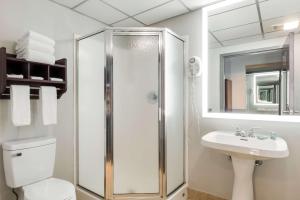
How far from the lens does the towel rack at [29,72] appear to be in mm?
1450

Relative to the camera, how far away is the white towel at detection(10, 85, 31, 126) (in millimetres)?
1470

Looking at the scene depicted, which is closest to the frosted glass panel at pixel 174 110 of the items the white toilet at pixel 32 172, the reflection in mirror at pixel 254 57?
the reflection in mirror at pixel 254 57

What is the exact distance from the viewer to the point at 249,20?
206 centimetres

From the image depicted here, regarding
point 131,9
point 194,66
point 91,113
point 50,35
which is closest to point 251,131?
point 194,66

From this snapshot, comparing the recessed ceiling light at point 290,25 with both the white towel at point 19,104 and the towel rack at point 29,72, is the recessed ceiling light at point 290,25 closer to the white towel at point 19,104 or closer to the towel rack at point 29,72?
the towel rack at point 29,72

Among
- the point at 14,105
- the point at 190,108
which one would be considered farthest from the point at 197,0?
the point at 14,105

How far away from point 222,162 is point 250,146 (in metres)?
0.54

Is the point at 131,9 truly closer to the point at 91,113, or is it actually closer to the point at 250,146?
the point at 91,113

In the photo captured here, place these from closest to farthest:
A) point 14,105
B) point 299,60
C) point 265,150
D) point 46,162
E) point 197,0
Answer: point 265,150 < point 14,105 < point 46,162 < point 299,60 < point 197,0

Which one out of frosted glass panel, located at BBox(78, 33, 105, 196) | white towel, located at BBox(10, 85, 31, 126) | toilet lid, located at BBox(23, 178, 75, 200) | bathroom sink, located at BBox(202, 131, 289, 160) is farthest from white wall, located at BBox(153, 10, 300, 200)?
white towel, located at BBox(10, 85, 31, 126)

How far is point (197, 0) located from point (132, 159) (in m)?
1.74

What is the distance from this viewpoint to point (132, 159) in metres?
1.90

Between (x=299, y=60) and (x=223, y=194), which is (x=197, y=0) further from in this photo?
(x=223, y=194)

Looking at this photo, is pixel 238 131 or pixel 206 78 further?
pixel 206 78
